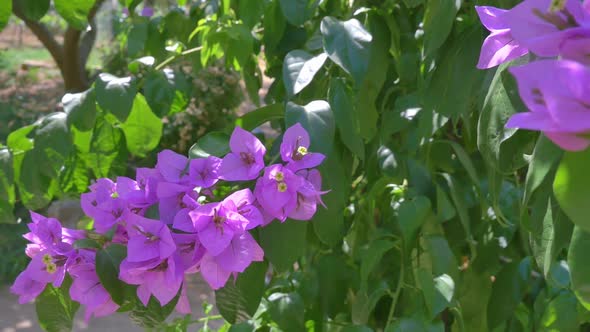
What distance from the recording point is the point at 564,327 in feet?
2.72

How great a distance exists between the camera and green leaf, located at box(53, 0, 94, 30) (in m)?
0.86

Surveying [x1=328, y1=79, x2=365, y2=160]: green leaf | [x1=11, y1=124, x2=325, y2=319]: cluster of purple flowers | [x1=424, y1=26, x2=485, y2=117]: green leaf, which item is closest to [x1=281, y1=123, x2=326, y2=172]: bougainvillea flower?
[x1=11, y1=124, x2=325, y2=319]: cluster of purple flowers

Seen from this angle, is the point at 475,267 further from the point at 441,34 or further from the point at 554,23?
the point at 554,23

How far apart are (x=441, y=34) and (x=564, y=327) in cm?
34

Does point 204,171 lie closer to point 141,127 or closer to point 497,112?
point 497,112

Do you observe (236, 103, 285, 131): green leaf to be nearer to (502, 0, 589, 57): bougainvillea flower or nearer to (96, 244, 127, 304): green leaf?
(96, 244, 127, 304): green leaf

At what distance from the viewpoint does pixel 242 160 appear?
1.94 ft

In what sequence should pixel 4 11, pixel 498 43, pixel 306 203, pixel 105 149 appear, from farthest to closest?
pixel 105 149 < pixel 4 11 < pixel 306 203 < pixel 498 43

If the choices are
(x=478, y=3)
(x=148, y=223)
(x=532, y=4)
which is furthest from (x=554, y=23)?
(x=478, y=3)

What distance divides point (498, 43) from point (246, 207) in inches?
7.9

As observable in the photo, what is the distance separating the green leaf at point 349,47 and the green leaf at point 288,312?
0.36 meters

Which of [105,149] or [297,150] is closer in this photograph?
[297,150]

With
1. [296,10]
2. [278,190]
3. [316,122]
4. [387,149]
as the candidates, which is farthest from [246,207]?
[387,149]

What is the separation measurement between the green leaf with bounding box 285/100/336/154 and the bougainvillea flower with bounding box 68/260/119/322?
0.65ft
